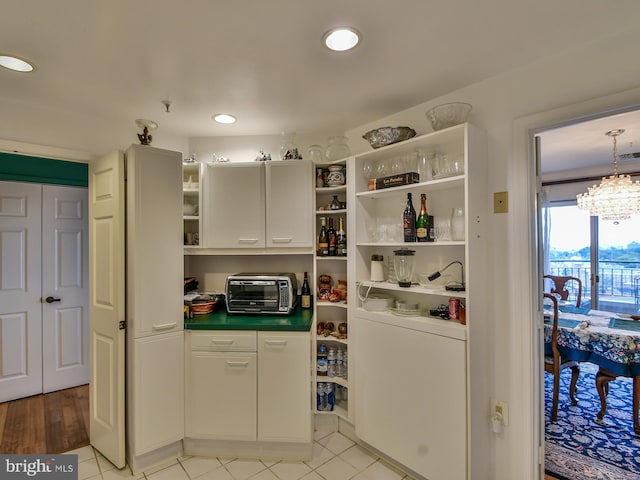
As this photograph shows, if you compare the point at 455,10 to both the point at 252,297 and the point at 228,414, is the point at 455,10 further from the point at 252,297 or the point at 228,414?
the point at 228,414

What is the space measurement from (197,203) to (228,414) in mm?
1595

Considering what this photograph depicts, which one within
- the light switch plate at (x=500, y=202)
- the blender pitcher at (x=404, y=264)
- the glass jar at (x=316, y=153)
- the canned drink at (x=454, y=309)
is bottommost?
the canned drink at (x=454, y=309)

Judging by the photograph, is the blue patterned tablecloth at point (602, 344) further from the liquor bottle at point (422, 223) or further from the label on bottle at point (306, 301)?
the label on bottle at point (306, 301)

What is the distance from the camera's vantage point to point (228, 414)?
2.12 meters

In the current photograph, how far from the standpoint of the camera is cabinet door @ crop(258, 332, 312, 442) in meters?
2.10

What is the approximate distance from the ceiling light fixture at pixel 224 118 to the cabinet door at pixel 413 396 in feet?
5.70

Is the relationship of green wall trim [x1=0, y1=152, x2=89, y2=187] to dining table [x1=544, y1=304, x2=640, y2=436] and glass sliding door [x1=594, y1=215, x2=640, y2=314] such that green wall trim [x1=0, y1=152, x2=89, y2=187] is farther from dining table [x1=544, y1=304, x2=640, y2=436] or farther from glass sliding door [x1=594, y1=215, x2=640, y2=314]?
glass sliding door [x1=594, y1=215, x2=640, y2=314]

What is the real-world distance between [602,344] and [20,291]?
196 inches

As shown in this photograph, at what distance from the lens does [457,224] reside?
1.87 meters

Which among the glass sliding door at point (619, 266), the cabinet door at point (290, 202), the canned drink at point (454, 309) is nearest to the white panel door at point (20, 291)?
the cabinet door at point (290, 202)

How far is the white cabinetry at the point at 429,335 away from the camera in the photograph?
1.70 metres

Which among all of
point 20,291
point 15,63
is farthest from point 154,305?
point 20,291

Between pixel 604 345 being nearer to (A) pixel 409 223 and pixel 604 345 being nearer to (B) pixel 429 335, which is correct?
(B) pixel 429 335

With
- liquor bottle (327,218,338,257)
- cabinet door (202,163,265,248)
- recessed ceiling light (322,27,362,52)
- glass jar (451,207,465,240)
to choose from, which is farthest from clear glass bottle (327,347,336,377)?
recessed ceiling light (322,27,362,52)
